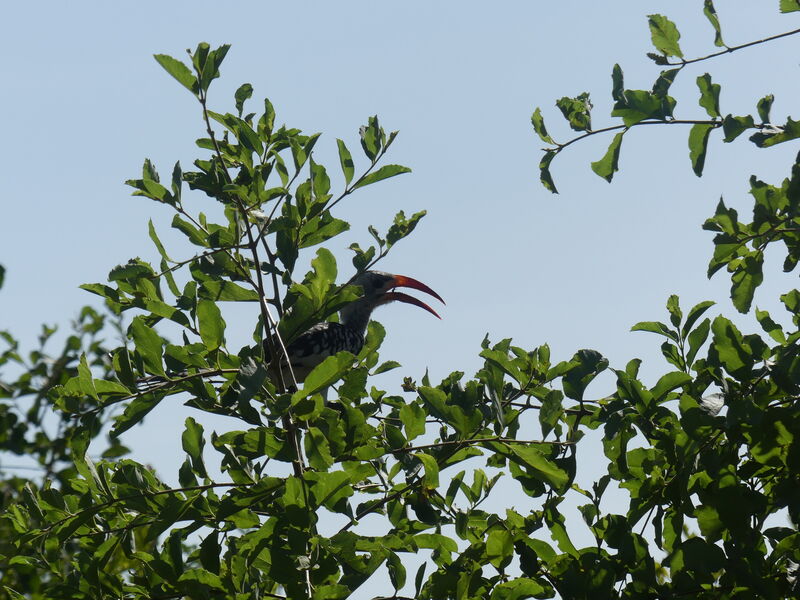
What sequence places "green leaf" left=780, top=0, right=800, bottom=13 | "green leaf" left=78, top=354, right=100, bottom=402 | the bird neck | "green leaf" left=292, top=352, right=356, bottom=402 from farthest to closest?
1. the bird neck
2. "green leaf" left=780, top=0, right=800, bottom=13
3. "green leaf" left=78, top=354, right=100, bottom=402
4. "green leaf" left=292, top=352, right=356, bottom=402

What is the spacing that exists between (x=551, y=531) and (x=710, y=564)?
0.52 meters

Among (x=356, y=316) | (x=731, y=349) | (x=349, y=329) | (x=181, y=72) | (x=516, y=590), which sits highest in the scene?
(x=356, y=316)

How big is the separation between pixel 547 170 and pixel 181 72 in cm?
119

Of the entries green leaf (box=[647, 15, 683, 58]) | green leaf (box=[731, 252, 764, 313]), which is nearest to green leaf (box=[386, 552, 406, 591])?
green leaf (box=[731, 252, 764, 313])

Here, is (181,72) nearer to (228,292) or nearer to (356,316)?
(228,292)

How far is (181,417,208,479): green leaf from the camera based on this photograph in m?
2.68

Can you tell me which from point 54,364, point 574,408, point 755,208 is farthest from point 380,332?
point 54,364

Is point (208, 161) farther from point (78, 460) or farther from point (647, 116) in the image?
point (647, 116)

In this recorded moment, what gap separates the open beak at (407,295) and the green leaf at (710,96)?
3.90m

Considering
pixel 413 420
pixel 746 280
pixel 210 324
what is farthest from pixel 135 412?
pixel 746 280

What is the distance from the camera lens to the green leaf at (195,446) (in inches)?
106

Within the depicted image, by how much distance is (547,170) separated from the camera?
3.05 m

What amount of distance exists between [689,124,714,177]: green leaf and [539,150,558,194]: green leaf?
43cm

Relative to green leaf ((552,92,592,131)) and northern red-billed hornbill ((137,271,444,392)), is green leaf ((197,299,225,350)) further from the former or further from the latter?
northern red-billed hornbill ((137,271,444,392))
